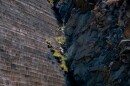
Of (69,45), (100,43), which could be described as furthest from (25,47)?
(69,45)

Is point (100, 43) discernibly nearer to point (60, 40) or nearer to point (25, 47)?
point (60, 40)

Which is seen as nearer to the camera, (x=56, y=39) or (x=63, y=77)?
(x=63, y=77)

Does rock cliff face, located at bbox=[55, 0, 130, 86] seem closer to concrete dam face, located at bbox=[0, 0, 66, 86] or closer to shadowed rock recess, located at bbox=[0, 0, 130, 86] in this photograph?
shadowed rock recess, located at bbox=[0, 0, 130, 86]

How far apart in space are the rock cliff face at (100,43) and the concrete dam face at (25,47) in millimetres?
938

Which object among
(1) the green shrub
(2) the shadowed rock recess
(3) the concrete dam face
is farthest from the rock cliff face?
(3) the concrete dam face

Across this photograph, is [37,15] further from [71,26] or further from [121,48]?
[121,48]

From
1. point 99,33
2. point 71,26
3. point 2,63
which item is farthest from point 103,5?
point 2,63

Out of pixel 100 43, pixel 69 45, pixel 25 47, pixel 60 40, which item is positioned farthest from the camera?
pixel 60 40

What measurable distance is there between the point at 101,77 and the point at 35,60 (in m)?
2.42

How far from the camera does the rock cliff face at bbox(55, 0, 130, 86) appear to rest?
12.2 metres

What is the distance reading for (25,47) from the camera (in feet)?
42.7

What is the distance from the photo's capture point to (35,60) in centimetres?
1298

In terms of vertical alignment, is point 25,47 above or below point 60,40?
above

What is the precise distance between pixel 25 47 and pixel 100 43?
9.60 feet
